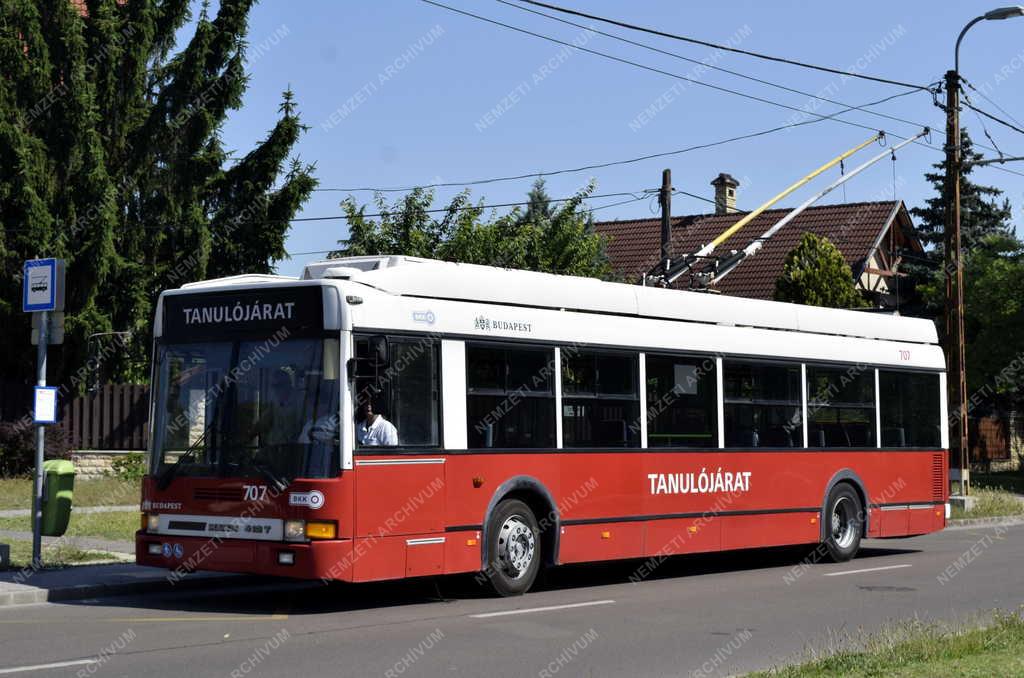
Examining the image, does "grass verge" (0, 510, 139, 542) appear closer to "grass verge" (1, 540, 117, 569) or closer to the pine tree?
"grass verge" (1, 540, 117, 569)

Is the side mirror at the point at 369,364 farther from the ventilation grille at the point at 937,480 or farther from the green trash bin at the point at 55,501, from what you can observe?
the ventilation grille at the point at 937,480

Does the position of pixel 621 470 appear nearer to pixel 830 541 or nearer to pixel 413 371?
pixel 413 371

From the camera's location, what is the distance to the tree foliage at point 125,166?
29906 millimetres

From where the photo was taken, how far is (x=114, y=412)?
3122 centimetres

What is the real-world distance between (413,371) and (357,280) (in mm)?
957

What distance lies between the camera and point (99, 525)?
66.2 ft

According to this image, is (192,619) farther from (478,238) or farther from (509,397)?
(478,238)

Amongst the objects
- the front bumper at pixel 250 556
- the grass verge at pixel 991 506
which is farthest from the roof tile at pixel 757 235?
the front bumper at pixel 250 556

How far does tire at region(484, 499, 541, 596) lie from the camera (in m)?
13.9

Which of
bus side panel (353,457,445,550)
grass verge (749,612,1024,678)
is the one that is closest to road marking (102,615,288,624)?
bus side panel (353,457,445,550)

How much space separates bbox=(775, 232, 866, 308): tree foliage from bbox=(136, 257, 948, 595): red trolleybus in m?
18.9

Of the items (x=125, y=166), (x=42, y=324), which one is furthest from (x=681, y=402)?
(x=125, y=166)

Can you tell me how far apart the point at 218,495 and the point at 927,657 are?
20.6 feet

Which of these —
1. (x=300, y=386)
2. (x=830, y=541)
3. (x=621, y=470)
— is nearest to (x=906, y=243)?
(x=830, y=541)
